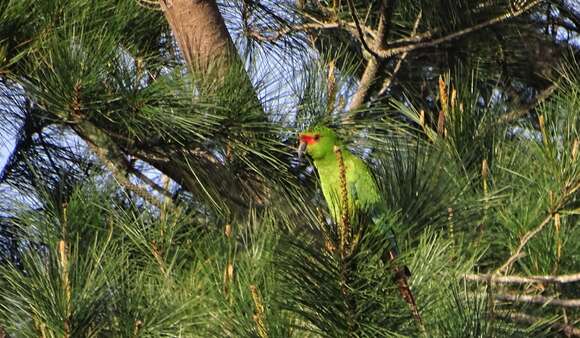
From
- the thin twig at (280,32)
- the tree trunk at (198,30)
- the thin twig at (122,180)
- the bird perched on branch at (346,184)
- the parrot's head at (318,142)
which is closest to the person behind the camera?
the bird perched on branch at (346,184)

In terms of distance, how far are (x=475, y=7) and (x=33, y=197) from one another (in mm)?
1009

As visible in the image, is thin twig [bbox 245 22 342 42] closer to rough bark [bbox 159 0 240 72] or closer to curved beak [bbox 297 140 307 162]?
rough bark [bbox 159 0 240 72]

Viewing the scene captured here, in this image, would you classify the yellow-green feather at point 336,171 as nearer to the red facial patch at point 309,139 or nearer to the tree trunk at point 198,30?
the red facial patch at point 309,139

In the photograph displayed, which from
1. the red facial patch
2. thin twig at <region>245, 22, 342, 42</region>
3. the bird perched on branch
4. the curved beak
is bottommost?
the bird perched on branch

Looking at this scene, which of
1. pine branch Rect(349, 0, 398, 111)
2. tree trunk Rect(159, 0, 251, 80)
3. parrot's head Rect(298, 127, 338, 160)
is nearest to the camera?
parrot's head Rect(298, 127, 338, 160)

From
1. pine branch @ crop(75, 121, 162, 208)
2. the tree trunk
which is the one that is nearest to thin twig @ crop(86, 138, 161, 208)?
pine branch @ crop(75, 121, 162, 208)

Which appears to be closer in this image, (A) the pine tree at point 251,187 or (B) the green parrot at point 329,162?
(A) the pine tree at point 251,187

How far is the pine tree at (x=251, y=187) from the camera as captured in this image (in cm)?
130

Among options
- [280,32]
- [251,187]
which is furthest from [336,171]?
[280,32]

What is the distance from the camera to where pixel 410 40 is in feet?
7.13

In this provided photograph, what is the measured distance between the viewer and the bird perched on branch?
3.89ft

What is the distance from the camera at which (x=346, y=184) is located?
3.81ft

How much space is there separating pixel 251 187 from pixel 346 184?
2.47ft

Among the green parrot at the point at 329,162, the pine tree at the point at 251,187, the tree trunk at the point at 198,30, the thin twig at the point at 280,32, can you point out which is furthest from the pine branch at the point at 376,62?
the green parrot at the point at 329,162
